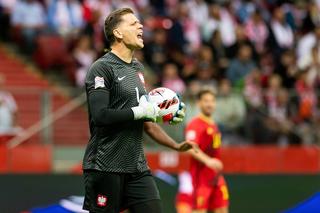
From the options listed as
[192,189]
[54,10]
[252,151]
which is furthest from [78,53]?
[192,189]

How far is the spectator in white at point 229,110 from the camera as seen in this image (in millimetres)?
13766

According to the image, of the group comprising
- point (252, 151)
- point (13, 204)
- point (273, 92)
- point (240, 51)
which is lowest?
point (13, 204)

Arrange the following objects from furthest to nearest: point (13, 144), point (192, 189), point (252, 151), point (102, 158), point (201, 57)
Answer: point (201, 57) < point (252, 151) < point (13, 144) < point (192, 189) < point (102, 158)

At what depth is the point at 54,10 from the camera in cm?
1623

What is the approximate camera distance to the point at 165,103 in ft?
20.8

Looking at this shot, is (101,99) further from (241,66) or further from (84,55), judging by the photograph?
(241,66)

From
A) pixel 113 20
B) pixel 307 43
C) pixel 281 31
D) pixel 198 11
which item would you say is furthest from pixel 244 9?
pixel 113 20

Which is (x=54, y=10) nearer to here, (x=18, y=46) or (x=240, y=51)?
(x=18, y=46)

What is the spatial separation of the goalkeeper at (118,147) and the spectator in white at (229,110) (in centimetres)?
764

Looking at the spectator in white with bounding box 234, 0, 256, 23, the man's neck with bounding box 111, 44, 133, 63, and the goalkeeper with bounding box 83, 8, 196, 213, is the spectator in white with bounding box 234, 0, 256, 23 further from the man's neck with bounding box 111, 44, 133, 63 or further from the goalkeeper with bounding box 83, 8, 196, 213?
the goalkeeper with bounding box 83, 8, 196, 213

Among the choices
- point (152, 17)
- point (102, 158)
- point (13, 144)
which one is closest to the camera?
point (102, 158)

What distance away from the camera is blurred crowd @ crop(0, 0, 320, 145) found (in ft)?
46.7

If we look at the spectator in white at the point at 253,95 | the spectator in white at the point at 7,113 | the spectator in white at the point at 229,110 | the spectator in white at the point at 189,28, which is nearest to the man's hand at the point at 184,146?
the spectator in white at the point at 7,113

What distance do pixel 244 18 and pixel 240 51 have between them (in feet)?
7.15
